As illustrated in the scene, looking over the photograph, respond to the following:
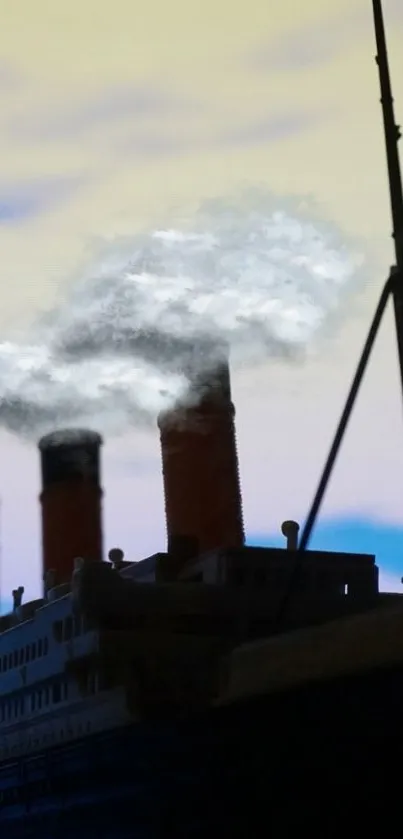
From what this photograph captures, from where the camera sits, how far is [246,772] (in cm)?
1012

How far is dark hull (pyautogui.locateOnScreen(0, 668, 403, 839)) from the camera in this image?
880cm

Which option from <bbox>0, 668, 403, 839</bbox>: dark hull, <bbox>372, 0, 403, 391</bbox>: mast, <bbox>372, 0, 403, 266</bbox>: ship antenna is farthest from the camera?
<bbox>372, 0, 403, 266</bbox>: ship antenna

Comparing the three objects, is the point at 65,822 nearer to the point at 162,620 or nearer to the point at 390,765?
the point at 162,620

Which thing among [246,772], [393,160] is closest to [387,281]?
[393,160]

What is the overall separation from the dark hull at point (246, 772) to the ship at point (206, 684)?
15 mm

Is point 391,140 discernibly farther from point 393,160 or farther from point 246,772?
point 246,772

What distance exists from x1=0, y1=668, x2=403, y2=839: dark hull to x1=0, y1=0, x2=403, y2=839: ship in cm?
1

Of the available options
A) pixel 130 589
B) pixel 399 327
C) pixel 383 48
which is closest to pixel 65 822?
pixel 130 589

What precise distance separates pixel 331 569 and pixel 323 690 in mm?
4958

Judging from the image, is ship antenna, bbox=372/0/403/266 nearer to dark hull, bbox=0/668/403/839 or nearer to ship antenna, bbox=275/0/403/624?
ship antenna, bbox=275/0/403/624

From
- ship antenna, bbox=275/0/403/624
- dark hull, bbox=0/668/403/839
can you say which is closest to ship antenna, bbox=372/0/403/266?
ship antenna, bbox=275/0/403/624

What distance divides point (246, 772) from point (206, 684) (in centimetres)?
187

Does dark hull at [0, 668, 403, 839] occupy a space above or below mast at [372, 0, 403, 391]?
below

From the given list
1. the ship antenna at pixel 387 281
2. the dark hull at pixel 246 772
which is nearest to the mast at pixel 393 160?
the ship antenna at pixel 387 281
